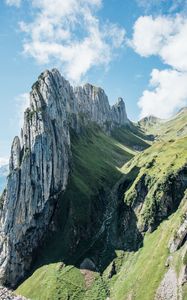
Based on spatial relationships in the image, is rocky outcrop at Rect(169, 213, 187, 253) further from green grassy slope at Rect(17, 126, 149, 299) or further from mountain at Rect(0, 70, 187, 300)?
green grassy slope at Rect(17, 126, 149, 299)

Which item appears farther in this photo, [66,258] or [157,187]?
[157,187]

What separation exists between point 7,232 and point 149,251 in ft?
233

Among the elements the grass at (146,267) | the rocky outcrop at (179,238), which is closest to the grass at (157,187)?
the grass at (146,267)

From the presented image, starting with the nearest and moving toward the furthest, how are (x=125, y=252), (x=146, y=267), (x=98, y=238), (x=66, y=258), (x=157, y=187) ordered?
(x=146, y=267) → (x=125, y=252) → (x=66, y=258) → (x=157, y=187) → (x=98, y=238)

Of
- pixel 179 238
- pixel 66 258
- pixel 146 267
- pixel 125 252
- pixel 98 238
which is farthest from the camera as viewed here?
pixel 98 238

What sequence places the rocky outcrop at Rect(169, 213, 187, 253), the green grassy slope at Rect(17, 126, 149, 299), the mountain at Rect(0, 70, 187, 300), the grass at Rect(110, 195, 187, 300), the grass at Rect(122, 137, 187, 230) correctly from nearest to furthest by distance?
the grass at Rect(110, 195, 187, 300)
the rocky outcrop at Rect(169, 213, 187, 253)
the mountain at Rect(0, 70, 187, 300)
the green grassy slope at Rect(17, 126, 149, 299)
the grass at Rect(122, 137, 187, 230)

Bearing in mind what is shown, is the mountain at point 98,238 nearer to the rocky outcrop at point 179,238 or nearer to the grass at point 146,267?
the rocky outcrop at point 179,238

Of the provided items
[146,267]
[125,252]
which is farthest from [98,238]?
[146,267]

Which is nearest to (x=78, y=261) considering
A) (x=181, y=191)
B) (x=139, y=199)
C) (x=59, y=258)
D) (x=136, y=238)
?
(x=59, y=258)

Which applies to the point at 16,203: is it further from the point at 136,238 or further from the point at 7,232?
the point at 136,238

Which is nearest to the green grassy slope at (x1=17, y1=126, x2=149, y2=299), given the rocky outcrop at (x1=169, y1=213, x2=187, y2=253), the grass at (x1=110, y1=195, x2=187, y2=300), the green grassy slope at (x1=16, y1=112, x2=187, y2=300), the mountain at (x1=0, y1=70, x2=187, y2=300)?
the green grassy slope at (x1=16, y1=112, x2=187, y2=300)

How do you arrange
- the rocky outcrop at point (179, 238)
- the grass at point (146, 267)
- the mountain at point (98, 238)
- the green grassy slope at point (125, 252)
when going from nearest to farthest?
the grass at point (146, 267)
the rocky outcrop at point (179, 238)
the mountain at point (98, 238)
the green grassy slope at point (125, 252)

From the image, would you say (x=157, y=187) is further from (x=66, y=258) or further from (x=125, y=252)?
(x=66, y=258)

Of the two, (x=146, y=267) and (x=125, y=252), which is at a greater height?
(x=125, y=252)
